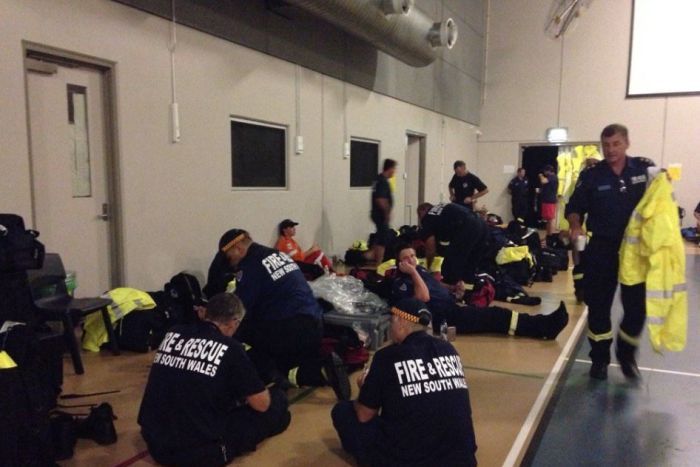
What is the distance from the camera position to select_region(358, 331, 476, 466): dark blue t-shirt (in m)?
2.01

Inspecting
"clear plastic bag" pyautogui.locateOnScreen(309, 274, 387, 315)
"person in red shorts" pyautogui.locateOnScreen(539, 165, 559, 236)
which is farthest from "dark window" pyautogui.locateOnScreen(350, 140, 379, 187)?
"person in red shorts" pyautogui.locateOnScreen(539, 165, 559, 236)

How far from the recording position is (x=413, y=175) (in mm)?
10711

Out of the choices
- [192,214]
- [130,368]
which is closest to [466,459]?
[130,368]

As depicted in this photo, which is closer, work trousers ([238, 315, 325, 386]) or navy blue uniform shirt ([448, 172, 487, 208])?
work trousers ([238, 315, 325, 386])

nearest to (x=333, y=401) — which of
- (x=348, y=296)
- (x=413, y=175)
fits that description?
(x=348, y=296)

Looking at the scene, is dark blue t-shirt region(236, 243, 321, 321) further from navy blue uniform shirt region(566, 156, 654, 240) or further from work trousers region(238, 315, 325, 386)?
navy blue uniform shirt region(566, 156, 654, 240)

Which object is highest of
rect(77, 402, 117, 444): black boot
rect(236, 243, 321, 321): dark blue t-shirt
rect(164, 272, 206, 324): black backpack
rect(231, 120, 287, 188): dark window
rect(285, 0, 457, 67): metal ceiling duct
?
rect(285, 0, 457, 67): metal ceiling duct

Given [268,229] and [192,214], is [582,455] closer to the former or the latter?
[192,214]

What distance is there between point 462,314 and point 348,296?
3.08ft

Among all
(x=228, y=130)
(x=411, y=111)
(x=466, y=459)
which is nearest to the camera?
(x=466, y=459)

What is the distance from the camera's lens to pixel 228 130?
5.72 metres

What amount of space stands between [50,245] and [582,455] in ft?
12.6

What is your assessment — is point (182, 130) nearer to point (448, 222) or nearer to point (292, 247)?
point (292, 247)

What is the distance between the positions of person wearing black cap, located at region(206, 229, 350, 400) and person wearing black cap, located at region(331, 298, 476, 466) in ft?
3.60
